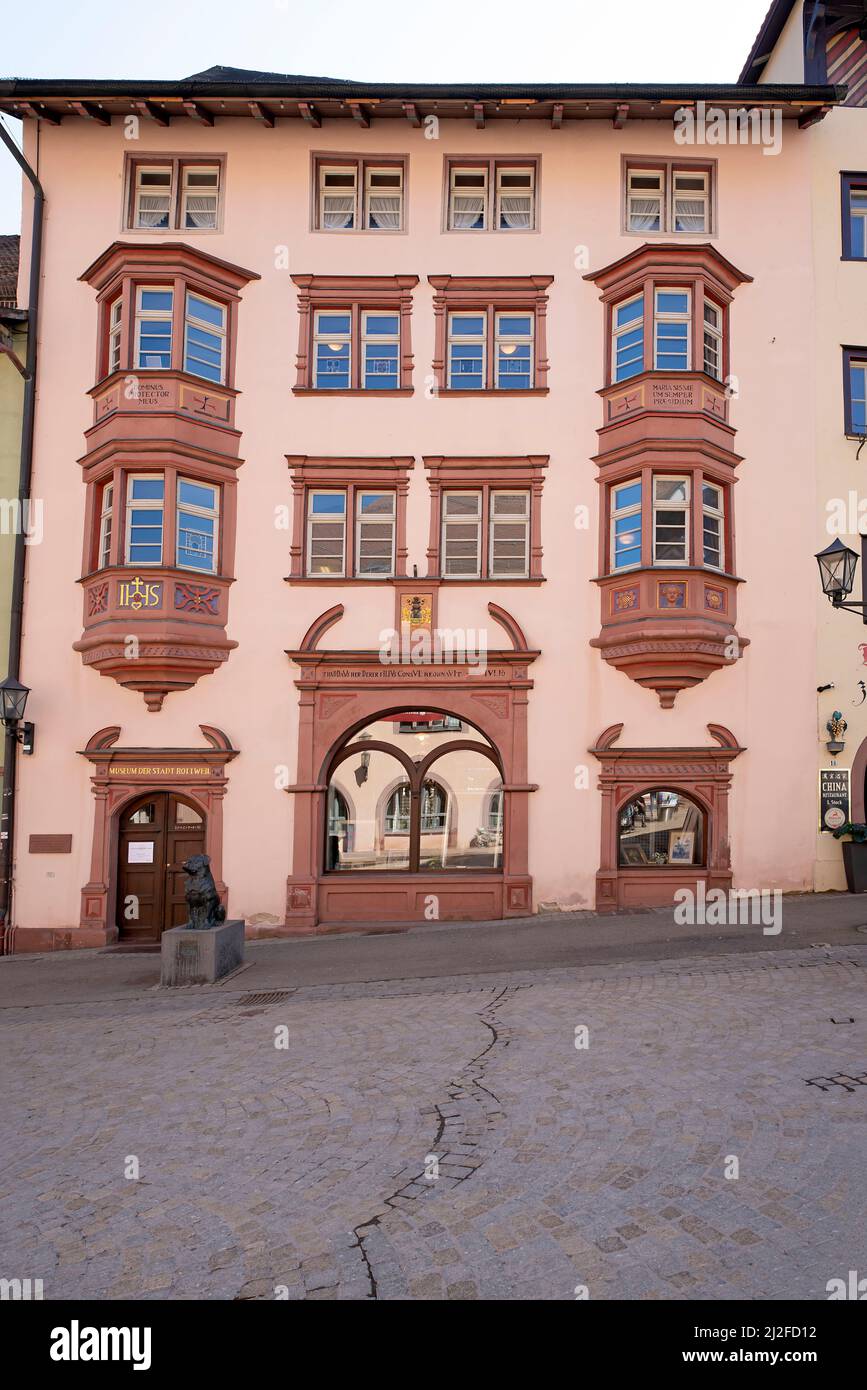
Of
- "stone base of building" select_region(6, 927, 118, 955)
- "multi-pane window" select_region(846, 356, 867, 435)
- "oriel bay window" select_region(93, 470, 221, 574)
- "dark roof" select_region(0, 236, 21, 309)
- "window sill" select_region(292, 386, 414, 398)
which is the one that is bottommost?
"stone base of building" select_region(6, 927, 118, 955)

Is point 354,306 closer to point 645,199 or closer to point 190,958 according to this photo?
point 645,199

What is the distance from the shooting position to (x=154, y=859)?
1385 centimetres

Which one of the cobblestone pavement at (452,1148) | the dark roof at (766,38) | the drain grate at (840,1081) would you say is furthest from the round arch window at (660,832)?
the dark roof at (766,38)

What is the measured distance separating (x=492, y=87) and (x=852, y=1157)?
50.7ft

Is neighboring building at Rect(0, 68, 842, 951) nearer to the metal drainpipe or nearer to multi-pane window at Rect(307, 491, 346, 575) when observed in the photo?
multi-pane window at Rect(307, 491, 346, 575)

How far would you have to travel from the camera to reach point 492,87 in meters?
13.8

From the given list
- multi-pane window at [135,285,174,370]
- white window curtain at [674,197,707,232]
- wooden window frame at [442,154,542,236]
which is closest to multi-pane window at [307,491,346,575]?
multi-pane window at [135,285,174,370]

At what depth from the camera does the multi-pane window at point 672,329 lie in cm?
1360

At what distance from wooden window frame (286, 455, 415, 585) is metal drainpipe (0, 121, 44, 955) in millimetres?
4372

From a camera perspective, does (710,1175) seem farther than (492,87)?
No

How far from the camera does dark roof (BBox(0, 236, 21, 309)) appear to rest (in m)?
14.7

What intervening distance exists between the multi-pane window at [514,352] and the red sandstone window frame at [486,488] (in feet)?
4.59
